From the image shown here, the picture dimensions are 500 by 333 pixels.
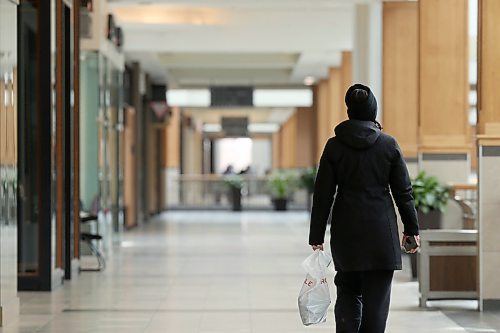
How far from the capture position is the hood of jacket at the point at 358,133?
501 cm

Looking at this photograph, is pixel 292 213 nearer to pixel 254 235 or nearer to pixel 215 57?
pixel 215 57

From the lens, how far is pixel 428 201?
10.4 m

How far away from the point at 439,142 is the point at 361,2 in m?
2.72

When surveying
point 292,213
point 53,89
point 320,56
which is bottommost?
point 292,213

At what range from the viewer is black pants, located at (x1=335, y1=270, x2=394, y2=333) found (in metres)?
5.00

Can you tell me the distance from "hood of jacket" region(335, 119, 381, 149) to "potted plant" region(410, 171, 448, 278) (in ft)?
17.9

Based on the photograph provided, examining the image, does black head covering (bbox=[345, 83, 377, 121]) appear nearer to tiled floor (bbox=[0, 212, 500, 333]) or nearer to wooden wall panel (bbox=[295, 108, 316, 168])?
tiled floor (bbox=[0, 212, 500, 333])

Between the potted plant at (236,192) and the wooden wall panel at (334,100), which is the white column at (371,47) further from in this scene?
the potted plant at (236,192)

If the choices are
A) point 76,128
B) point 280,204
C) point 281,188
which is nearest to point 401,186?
point 76,128

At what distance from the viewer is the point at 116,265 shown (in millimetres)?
12008

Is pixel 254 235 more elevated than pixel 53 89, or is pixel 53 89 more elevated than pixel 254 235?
pixel 53 89

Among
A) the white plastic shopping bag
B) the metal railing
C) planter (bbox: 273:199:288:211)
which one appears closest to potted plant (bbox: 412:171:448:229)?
the white plastic shopping bag

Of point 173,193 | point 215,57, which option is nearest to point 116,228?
point 215,57

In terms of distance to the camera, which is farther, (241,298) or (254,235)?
(254,235)
